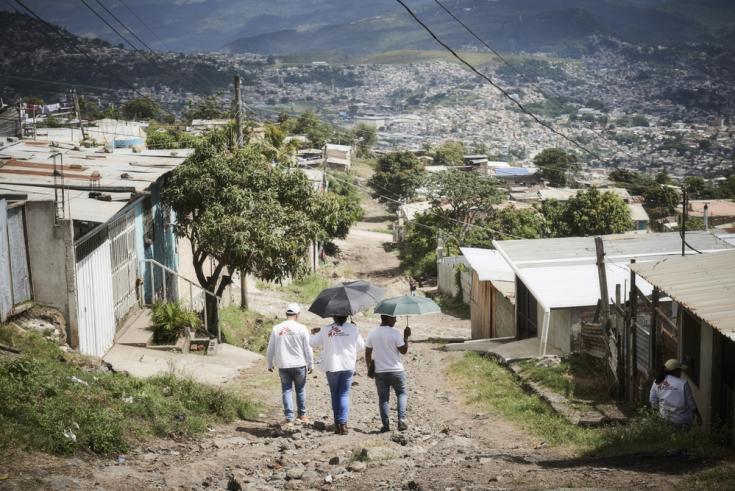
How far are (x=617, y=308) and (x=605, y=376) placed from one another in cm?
118

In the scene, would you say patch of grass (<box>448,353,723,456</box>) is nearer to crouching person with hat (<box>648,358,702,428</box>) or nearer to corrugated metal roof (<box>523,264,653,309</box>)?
crouching person with hat (<box>648,358,702,428</box>)

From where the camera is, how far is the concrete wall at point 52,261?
11492 mm

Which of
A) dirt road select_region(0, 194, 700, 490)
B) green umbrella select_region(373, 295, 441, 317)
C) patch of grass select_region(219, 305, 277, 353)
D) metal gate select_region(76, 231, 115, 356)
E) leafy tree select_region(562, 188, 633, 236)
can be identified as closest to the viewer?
dirt road select_region(0, 194, 700, 490)

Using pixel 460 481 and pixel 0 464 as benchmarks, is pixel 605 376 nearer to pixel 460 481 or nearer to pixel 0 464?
pixel 460 481

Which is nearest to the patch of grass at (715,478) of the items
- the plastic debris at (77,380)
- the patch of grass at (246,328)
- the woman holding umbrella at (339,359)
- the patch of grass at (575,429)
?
the patch of grass at (575,429)

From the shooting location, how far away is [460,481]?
7.04m

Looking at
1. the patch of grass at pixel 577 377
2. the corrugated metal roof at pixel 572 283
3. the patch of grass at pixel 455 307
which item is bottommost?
the patch of grass at pixel 455 307

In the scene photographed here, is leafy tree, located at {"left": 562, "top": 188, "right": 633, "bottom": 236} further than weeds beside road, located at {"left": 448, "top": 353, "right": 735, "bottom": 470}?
Yes

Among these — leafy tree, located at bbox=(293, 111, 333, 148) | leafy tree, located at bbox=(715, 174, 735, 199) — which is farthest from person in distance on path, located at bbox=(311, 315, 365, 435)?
leafy tree, located at bbox=(293, 111, 333, 148)

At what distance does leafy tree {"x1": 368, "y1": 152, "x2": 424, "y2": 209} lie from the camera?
6669 centimetres

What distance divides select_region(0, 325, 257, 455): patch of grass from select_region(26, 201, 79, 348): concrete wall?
1.20 m

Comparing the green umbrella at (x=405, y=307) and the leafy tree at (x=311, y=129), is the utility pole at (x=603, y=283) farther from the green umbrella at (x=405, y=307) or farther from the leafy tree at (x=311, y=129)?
the leafy tree at (x=311, y=129)

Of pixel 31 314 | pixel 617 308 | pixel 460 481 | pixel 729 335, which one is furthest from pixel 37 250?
pixel 729 335

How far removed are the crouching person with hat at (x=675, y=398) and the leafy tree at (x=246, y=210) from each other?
27.8 feet
